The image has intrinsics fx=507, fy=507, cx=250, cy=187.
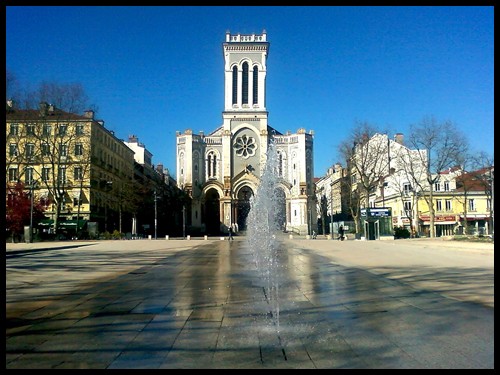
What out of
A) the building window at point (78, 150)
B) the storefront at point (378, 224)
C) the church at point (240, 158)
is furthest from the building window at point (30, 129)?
the church at point (240, 158)

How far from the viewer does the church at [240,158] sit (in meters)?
87.4

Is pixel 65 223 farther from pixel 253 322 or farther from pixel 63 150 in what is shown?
pixel 253 322

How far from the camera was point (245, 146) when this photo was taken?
9094cm

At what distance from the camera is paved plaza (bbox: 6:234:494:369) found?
6211 mm

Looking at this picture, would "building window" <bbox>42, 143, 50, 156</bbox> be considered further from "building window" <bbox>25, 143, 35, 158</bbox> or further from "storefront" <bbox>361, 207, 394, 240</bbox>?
"storefront" <bbox>361, 207, 394, 240</bbox>

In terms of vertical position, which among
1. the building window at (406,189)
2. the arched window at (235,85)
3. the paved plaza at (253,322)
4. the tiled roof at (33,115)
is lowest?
the paved plaza at (253,322)

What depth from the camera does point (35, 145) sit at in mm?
51375

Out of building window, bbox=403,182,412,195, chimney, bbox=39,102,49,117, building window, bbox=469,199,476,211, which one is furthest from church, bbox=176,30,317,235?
chimney, bbox=39,102,49,117

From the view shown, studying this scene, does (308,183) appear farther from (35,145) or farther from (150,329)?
(150,329)

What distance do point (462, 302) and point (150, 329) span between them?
20.5ft

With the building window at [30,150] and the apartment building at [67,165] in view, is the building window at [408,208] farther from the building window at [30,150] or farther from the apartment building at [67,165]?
the building window at [30,150]

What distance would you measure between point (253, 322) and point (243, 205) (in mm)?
80451

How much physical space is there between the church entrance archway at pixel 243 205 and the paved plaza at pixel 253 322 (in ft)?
238

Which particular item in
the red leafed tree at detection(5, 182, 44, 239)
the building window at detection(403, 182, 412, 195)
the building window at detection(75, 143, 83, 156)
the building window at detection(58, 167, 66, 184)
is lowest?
the red leafed tree at detection(5, 182, 44, 239)
